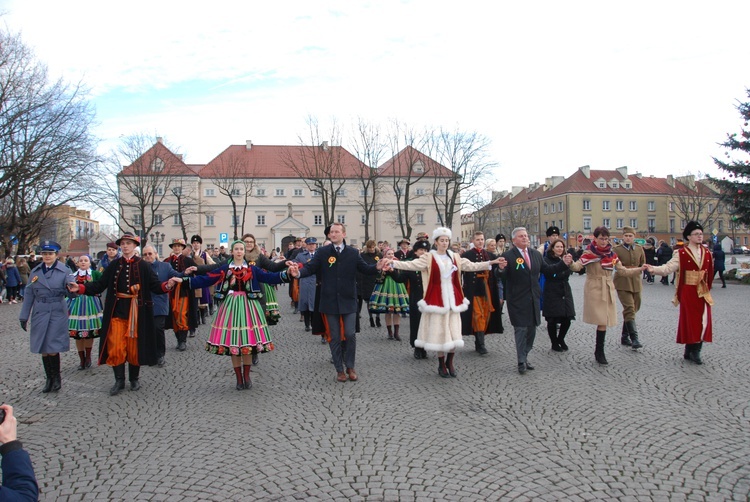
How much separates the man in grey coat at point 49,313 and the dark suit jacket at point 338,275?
122 inches

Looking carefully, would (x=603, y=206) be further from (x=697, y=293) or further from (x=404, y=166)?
(x=697, y=293)

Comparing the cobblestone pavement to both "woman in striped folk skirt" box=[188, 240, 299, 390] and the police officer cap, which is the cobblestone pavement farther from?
the police officer cap

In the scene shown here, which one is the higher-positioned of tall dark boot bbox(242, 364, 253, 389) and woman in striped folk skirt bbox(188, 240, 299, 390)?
woman in striped folk skirt bbox(188, 240, 299, 390)

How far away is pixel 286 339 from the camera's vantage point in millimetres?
11406

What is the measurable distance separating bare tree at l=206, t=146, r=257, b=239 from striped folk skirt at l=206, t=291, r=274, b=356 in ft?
193

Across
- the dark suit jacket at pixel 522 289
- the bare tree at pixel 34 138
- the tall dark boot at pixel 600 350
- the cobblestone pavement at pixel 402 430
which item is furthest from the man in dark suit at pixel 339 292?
the bare tree at pixel 34 138

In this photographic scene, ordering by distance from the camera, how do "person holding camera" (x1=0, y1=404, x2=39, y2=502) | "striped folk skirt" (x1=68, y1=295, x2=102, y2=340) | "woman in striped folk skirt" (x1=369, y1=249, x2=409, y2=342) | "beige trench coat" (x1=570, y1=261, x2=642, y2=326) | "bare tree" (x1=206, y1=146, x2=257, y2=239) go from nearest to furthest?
"person holding camera" (x1=0, y1=404, x2=39, y2=502) < "beige trench coat" (x1=570, y1=261, x2=642, y2=326) < "striped folk skirt" (x1=68, y1=295, x2=102, y2=340) < "woman in striped folk skirt" (x1=369, y1=249, x2=409, y2=342) < "bare tree" (x1=206, y1=146, x2=257, y2=239)

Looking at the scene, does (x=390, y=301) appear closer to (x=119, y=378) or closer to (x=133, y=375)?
(x=133, y=375)

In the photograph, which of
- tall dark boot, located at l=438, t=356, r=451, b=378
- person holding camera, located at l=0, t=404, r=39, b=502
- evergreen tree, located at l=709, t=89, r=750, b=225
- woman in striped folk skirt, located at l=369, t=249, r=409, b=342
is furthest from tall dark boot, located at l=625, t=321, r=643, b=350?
evergreen tree, located at l=709, t=89, r=750, b=225

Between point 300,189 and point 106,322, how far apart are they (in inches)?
2699

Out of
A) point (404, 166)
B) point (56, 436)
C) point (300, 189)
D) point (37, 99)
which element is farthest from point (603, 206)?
point (56, 436)

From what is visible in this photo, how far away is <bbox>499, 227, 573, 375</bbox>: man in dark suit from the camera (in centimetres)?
779

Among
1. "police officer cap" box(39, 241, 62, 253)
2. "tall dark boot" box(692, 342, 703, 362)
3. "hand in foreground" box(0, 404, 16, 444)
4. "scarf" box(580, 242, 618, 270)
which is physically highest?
"police officer cap" box(39, 241, 62, 253)

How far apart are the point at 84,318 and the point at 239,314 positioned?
3.08m
